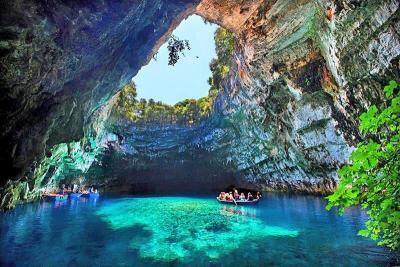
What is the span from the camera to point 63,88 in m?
9.79

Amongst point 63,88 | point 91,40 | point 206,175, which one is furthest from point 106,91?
point 206,175

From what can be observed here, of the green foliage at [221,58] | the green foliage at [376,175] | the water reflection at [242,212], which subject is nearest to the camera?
the green foliage at [376,175]

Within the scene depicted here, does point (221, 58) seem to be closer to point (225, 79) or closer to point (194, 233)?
point (225, 79)

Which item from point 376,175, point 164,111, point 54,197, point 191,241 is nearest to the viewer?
point 376,175

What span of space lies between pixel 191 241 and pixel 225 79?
52.4ft

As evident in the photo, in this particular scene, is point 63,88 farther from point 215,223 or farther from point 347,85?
point 347,85

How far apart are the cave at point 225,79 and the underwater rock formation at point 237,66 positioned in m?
0.05

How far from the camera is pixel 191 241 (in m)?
11.1

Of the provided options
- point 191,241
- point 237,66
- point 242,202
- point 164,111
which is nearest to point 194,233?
point 191,241

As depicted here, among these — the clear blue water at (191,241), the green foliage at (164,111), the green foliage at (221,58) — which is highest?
the green foliage at (221,58)

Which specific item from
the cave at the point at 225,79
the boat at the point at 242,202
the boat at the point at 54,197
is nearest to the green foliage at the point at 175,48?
the cave at the point at 225,79

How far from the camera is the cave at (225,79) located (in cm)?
742

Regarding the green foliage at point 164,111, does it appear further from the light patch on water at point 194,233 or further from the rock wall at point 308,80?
the light patch on water at point 194,233

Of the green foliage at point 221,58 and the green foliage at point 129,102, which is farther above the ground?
the green foliage at point 221,58
